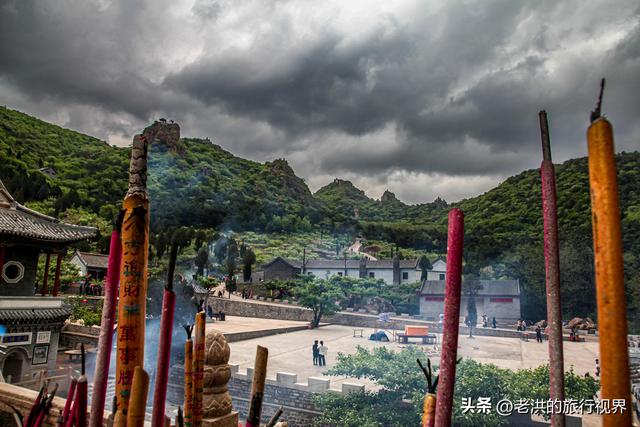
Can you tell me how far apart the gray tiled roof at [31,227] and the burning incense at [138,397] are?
439 inches

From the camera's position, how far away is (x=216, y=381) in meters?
2.88

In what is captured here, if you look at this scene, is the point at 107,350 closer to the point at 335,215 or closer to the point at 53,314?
the point at 53,314

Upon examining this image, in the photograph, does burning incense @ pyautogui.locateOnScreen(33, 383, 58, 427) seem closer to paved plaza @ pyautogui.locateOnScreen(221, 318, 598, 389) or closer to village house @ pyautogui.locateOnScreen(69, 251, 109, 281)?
paved plaza @ pyautogui.locateOnScreen(221, 318, 598, 389)

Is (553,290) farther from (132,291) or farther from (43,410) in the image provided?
(43,410)

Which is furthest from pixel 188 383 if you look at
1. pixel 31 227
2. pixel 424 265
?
pixel 424 265

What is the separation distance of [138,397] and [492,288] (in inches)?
1248

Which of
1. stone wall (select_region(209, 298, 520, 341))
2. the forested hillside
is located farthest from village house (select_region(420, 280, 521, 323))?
stone wall (select_region(209, 298, 520, 341))

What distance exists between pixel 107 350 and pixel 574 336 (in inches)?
1000

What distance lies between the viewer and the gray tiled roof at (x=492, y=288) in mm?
29516

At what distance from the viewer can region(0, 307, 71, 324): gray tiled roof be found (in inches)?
411

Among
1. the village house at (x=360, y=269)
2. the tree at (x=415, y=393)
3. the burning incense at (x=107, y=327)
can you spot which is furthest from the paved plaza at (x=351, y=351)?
the village house at (x=360, y=269)

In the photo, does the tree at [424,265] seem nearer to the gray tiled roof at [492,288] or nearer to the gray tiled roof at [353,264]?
the gray tiled roof at [353,264]

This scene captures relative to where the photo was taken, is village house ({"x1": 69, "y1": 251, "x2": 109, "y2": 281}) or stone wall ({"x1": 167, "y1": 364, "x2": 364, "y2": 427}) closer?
stone wall ({"x1": 167, "y1": 364, "x2": 364, "y2": 427})

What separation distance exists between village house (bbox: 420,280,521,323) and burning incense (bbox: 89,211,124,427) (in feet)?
95.1
